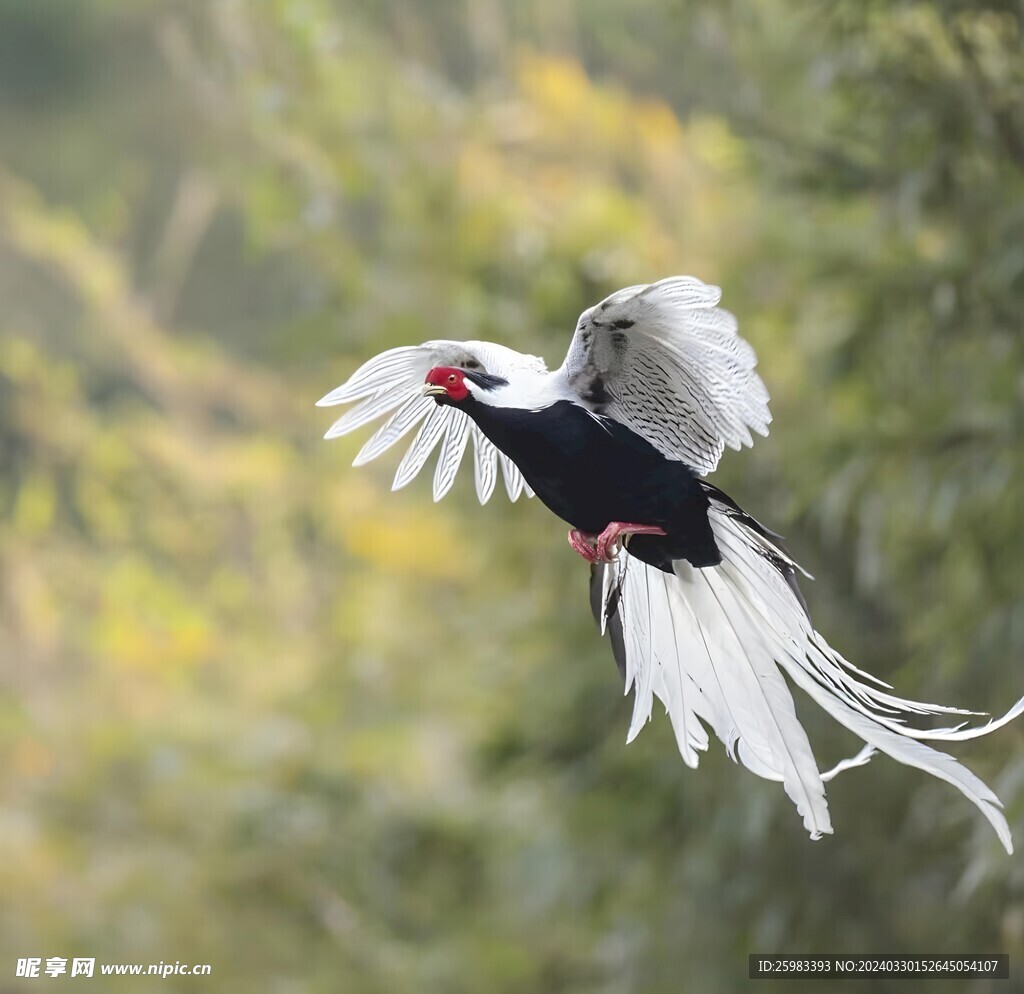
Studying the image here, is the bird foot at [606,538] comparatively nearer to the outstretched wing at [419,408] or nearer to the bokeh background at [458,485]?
the outstretched wing at [419,408]

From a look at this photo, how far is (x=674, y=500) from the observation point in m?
0.91

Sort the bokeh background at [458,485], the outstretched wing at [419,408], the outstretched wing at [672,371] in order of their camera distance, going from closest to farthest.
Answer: the outstretched wing at [672,371], the outstretched wing at [419,408], the bokeh background at [458,485]

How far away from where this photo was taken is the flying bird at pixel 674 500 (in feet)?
2.85

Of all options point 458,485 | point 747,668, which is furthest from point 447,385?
point 458,485

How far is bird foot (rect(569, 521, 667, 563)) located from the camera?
3.02 feet

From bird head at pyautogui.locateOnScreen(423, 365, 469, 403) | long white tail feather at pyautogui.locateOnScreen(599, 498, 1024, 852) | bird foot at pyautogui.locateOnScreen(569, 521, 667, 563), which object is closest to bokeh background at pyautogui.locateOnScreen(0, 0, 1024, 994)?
long white tail feather at pyautogui.locateOnScreen(599, 498, 1024, 852)

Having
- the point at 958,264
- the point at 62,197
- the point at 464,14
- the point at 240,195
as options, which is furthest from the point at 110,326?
the point at 958,264

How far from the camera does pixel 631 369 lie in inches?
36.0

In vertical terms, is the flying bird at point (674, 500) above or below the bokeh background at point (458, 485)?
→ below

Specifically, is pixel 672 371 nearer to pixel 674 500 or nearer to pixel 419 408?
pixel 674 500

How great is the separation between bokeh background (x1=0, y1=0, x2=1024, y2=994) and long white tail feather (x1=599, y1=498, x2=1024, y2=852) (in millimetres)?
1327

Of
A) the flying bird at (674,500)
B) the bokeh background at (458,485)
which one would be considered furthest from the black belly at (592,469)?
the bokeh background at (458,485)

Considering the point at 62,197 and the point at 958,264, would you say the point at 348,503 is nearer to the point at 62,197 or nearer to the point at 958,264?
the point at 62,197

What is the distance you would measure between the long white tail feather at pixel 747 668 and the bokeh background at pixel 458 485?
133 cm
